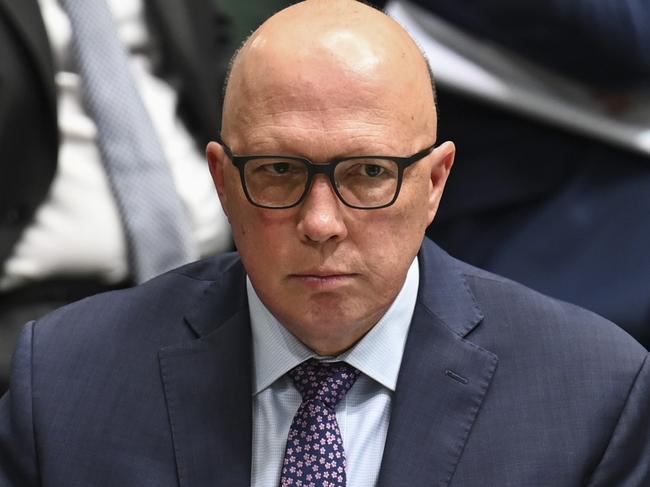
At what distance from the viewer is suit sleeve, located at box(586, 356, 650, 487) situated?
139cm

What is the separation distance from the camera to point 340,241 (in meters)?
1.33

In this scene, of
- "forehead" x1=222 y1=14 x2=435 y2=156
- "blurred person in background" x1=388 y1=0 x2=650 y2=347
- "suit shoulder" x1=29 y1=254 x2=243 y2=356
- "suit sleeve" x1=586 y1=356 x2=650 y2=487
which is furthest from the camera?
"blurred person in background" x1=388 y1=0 x2=650 y2=347

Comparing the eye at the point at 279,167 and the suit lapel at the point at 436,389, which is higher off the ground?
the eye at the point at 279,167

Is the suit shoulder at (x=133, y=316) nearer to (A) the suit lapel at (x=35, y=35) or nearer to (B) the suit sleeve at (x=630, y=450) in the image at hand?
(B) the suit sleeve at (x=630, y=450)

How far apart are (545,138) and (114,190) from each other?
744 mm

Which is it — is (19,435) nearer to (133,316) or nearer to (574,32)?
(133,316)

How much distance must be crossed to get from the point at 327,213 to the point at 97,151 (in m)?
0.97

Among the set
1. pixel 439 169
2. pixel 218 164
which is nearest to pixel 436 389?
pixel 439 169

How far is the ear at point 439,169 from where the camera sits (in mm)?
1398

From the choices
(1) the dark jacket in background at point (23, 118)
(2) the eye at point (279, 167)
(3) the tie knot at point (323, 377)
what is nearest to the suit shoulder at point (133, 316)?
(3) the tie knot at point (323, 377)

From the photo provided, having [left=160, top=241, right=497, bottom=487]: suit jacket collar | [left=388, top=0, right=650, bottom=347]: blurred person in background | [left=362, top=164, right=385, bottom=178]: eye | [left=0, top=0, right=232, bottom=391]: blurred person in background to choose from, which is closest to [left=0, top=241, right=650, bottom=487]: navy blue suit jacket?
[left=160, top=241, right=497, bottom=487]: suit jacket collar

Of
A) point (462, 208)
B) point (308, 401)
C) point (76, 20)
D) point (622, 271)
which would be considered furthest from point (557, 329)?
point (76, 20)

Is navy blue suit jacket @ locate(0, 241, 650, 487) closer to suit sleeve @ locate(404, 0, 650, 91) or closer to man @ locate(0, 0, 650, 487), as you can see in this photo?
man @ locate(0, 0, 650, 487)

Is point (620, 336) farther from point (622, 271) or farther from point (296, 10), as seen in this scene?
point (622, 271)
